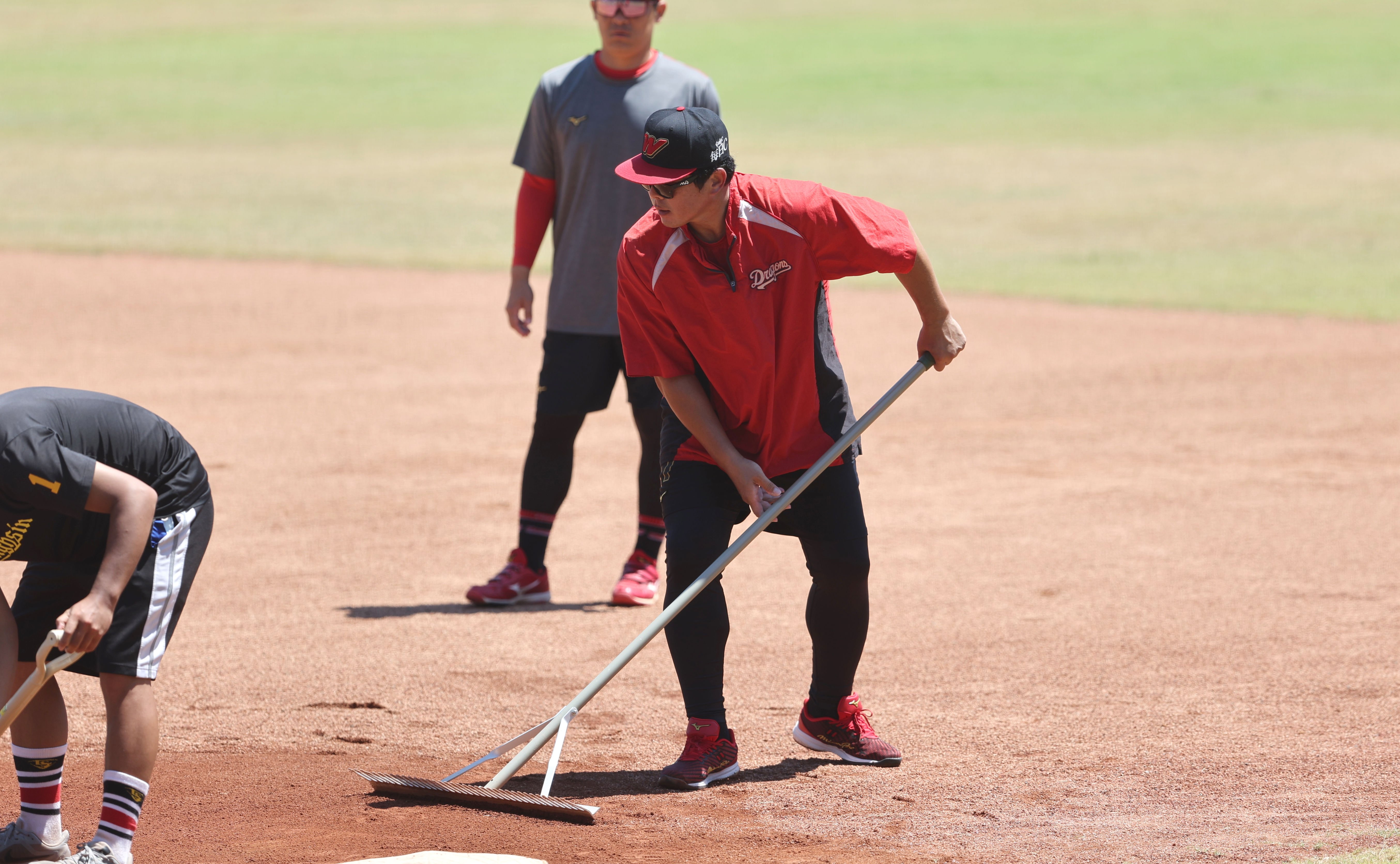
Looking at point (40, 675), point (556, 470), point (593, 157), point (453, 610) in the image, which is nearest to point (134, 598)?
point (40, 675)

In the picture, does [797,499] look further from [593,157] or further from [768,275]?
[593,157]

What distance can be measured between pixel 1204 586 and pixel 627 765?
2949 mm

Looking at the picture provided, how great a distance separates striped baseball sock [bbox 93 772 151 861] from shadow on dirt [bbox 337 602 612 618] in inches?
98.4

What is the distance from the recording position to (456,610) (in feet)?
20.0

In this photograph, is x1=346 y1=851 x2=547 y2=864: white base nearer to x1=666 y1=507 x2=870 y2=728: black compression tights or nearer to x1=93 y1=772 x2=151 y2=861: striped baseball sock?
x1=93 y1=772 x2=151 y2=861: striped baseball sock

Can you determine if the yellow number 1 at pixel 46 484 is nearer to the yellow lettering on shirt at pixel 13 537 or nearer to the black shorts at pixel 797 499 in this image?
the yellow lettering on shirt at pixel 13 537

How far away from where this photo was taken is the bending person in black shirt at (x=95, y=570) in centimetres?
327

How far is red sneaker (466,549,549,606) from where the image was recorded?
611 centimetres

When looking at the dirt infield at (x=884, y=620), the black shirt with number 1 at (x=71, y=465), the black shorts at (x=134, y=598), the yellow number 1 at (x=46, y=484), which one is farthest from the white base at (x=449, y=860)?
the yellow number 1 at (x=46, y=484)

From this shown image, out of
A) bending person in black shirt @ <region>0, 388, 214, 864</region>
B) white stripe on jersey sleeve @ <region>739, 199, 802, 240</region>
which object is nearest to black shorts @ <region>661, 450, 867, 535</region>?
white stripe on jersey sleeve @ <region>739, 199, 802, 240</region>

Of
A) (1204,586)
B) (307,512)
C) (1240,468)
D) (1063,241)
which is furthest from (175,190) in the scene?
(1204,586)

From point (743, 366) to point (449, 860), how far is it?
1484 mm

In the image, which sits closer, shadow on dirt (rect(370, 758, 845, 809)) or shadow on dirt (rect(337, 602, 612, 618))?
shadow on dirt (rect(370, 758, 845, 809))

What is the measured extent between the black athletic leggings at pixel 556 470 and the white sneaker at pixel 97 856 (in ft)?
9.18
